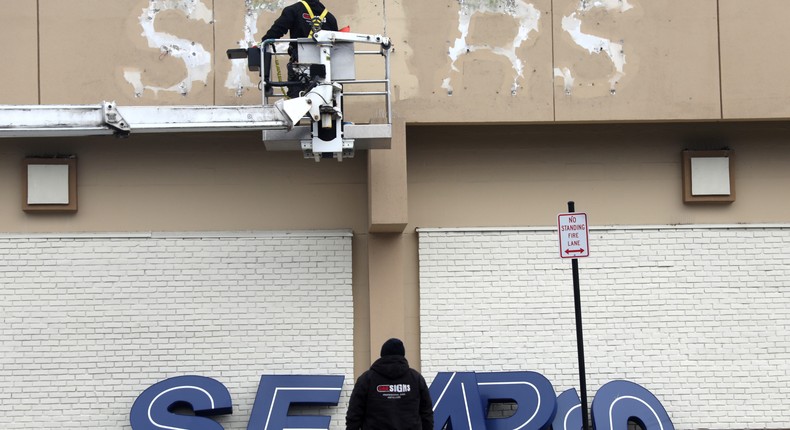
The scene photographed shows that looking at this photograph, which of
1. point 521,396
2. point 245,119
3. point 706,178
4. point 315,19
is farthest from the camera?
point 706,178

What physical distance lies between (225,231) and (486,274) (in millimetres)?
3431

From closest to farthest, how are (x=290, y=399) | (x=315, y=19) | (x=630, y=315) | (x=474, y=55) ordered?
(x=315, y=19) < (x=290, y=399) < (x=474, y=55) < (x=630, y=315)

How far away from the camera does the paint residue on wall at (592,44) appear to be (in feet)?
47.4

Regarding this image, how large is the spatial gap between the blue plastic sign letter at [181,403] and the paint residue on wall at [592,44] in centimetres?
588

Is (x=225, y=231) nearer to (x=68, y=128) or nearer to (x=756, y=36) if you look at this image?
(x=68, y=128)

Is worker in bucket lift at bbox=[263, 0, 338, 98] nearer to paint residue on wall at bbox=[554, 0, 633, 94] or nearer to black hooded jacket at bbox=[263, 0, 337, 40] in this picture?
black hooded jacket at bbox=[263, 0, 337, 40]

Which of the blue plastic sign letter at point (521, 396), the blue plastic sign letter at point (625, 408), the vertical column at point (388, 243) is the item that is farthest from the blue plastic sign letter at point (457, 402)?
the blue plastic sign letter at point (625, 408)

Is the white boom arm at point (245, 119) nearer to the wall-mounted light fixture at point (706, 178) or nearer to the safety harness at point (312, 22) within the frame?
the safety harness at point (312, 22)

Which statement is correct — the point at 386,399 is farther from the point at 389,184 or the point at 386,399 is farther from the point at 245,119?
the point at 389,184

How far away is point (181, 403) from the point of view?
14.1 m

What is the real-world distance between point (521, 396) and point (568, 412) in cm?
64

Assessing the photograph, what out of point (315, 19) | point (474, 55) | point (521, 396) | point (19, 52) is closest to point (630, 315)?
point (521, 396)

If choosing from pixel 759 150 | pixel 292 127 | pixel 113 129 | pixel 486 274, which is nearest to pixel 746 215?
pixel 759 150

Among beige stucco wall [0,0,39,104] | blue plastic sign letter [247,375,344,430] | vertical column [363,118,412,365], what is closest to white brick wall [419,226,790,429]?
vertical column [363,118,412,365]
